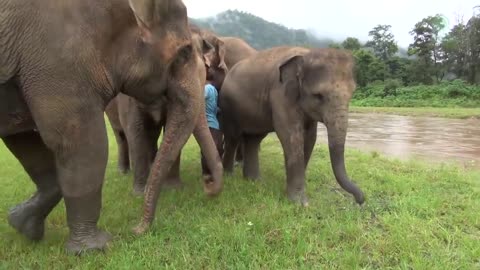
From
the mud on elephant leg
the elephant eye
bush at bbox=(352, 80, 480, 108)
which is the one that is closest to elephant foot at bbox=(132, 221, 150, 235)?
the mud on elephant leg

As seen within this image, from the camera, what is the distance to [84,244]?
3.35m

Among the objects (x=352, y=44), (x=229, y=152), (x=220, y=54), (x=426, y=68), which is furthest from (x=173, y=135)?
(x=352, y=44)

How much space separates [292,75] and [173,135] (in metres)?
1.81

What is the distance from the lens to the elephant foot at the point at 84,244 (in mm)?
3348

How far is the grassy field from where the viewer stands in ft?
10.8

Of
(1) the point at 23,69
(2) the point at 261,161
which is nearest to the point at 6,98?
(1) the point at 23,69

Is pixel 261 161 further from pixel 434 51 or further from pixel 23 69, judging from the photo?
pixel 434 51

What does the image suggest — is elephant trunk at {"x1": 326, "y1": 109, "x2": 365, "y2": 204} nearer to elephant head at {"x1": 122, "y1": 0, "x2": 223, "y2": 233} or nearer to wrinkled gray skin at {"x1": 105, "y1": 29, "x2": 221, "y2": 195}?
elephant head at {"x1": 122, "y1": 0, "x2": 223, "y2": 233}

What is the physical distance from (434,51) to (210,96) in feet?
126

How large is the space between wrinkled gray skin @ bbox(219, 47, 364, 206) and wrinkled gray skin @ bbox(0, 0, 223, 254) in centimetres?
144

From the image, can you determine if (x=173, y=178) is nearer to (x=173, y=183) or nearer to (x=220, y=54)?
(x=173, y=183)

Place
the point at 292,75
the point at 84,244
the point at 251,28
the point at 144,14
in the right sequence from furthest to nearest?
the point at 251,28 < the point at 292,75 < the point at 84,244 < the point at 144,14

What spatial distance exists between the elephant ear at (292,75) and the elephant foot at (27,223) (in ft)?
8.14

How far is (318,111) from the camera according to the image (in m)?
4.80
